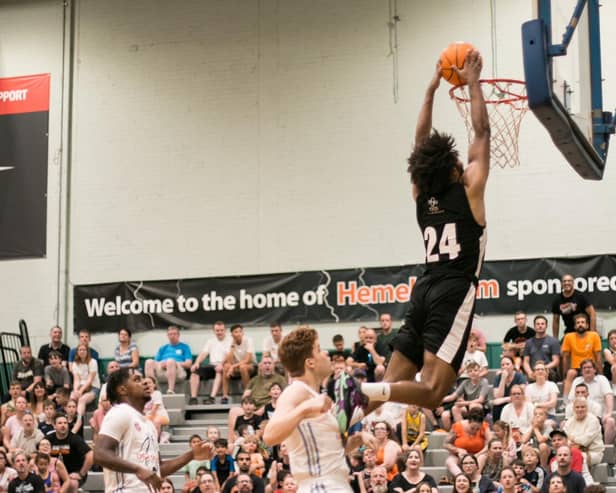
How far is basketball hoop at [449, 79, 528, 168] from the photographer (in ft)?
51.0

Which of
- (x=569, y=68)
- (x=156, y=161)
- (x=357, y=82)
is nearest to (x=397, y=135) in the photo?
(x=357, y=82)

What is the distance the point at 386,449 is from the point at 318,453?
9.05m

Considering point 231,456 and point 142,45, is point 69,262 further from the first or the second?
point 231,456

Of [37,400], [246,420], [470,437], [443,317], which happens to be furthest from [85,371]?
[443,317]

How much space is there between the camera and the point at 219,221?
831 inches

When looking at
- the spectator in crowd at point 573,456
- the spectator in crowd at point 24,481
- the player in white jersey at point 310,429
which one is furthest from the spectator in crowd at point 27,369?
the player in white jersey at point 310,429

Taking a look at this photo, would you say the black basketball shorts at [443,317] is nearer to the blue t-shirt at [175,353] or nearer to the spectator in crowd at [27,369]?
the blue t-shirt at [175,353]

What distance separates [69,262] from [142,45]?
4.56m

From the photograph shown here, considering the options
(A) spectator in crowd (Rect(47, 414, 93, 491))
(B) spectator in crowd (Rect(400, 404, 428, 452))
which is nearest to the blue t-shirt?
(A) spectator in crowd (Rect(47, 414, 93, 491))

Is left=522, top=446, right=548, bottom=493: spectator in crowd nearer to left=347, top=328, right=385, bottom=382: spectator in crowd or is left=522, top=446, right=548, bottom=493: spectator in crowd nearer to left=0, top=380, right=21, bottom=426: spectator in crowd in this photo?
→ left=347, top=328, right=385, bottom=382: spectator in crowd

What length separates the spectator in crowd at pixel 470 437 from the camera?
15258 mm

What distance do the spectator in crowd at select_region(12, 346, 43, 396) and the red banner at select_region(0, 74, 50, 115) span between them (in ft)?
17.6

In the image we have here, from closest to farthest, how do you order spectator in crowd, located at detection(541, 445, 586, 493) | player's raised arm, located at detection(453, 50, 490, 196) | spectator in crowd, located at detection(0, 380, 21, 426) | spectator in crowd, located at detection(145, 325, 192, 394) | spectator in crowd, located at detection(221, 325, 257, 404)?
player's raised arm, located at detection(453, 50, 490, 196) → spectator in crowd, located at detection(541, 445, 586, 493) → spectator in crowd, located at detection(0, 380, 21, 426) → spectator in crowd, located at detection(221, 325, 257, 404) → spectator in crowd, located at detection(145, 325, 192, 394)

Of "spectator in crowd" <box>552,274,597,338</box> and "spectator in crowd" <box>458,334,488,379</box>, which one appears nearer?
"spectator in crowd" <box>458,334,488,379</box>
